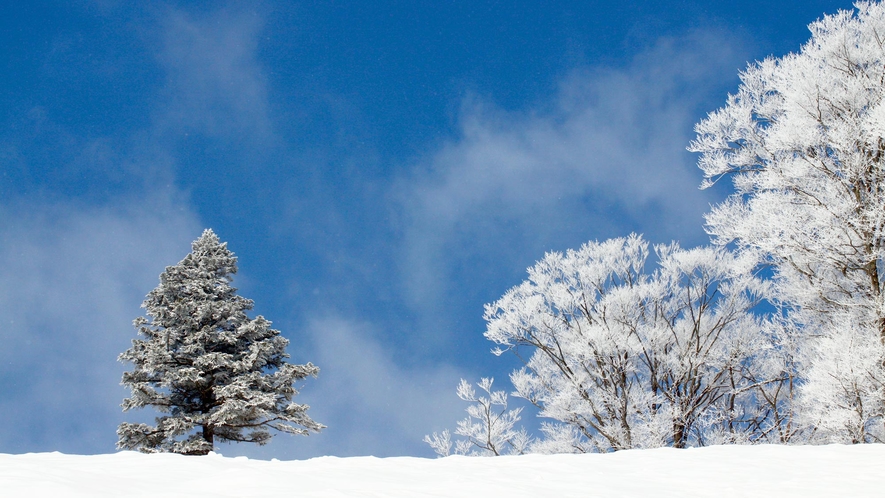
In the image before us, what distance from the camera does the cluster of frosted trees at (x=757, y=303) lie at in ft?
35.0

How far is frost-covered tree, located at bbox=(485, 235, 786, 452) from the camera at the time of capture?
1505 cm

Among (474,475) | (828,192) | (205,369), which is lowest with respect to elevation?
(474,475)

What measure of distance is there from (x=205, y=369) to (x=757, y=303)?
46.3ft

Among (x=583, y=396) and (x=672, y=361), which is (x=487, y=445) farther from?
(x=672, y=361)

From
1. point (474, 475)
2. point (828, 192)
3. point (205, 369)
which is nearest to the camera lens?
point (474, 475)

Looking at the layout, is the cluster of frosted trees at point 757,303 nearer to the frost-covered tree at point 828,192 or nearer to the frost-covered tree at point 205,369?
the frost-covered tree at point 828,192

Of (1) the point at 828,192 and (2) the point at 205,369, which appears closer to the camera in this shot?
(1) the point at 828,192

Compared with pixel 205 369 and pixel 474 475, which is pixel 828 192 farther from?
pixel 205 369

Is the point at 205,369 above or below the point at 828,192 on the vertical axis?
below

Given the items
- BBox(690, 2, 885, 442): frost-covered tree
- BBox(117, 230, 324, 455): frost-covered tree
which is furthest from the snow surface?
BBox(117, 230, 324, 455): frost-covered tree

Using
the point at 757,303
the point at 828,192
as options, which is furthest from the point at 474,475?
the point at 757,303

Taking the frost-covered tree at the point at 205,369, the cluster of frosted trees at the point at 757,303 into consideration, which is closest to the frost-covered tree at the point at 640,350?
the cluster of frosted trees at the point at 757,303

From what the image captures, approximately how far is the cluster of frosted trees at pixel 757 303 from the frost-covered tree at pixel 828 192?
0.10 feet

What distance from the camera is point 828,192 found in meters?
11.1
